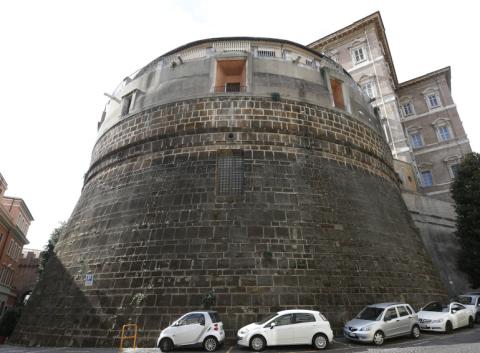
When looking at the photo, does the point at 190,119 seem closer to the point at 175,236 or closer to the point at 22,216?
the point at 175,236

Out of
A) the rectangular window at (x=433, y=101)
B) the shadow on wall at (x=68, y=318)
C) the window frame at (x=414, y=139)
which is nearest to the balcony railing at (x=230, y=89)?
the shadow on wall at (x=68, y=318)

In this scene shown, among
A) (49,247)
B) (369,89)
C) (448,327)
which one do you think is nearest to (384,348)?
(448,327)

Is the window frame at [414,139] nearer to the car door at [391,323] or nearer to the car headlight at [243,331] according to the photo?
the car door at [391,323]

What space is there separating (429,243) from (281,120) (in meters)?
12.8

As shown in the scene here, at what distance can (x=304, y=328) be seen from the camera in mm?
7516

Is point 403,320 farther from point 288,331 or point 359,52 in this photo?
point 359,52

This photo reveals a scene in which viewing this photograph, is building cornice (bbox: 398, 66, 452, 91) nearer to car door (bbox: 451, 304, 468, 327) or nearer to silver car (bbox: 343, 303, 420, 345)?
car door (bbox: 451, 304, 468, 327)

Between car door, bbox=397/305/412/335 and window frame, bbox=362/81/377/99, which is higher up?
window frame, bbox=362/81/377/99

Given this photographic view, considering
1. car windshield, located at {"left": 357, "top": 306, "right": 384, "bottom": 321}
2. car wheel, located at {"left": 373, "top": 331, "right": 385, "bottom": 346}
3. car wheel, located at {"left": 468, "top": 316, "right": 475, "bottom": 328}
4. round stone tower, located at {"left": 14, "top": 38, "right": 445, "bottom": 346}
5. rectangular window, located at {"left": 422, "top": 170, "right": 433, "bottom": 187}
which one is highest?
rectangular window, located at {"left": 422, "top": 170, "right": 433, "bottom": 187}

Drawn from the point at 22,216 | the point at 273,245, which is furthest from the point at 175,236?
the point at 22,216

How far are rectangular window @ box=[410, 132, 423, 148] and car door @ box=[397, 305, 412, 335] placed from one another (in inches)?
1100

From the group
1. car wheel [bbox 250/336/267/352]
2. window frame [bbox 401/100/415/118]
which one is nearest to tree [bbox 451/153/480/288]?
window frame [bbox 401/100/415/118]

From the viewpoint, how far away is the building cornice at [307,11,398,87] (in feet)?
105

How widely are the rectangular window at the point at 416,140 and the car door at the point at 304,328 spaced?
100ft
